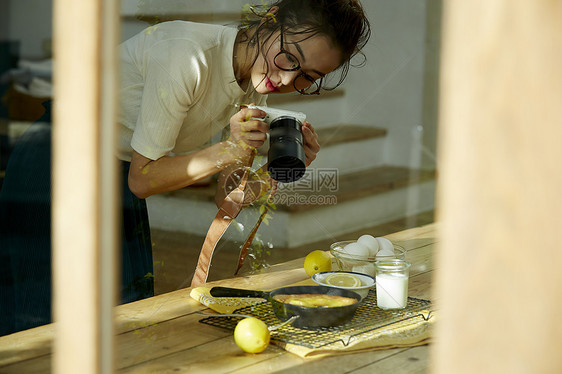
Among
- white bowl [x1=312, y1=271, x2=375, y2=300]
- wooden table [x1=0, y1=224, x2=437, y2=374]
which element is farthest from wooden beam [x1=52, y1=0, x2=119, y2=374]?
white bowl [x1=312, y1=271, x2=375, y2=300]

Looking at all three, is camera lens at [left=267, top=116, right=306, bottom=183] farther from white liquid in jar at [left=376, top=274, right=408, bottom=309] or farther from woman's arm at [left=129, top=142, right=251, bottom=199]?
white liquid in jar at [left=376, top=274, right=408, bottom=309]

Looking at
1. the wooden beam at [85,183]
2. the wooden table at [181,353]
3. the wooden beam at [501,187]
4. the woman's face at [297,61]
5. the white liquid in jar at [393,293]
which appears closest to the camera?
the wooden beam at [501,187]

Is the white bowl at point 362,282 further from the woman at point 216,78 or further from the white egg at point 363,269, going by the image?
the woman at point 216,78

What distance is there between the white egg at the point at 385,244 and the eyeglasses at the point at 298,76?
0.84 ft

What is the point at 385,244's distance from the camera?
3.46ft

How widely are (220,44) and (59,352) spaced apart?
22.4 inches

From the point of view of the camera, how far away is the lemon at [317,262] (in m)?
1.08

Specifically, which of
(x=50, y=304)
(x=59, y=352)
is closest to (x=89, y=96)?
(x=59, y=352)

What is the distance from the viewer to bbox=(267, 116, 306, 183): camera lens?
1059 mm

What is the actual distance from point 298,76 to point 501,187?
695 mm

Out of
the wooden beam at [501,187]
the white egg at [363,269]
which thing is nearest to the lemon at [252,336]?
Answer: the white egg at [363,269]

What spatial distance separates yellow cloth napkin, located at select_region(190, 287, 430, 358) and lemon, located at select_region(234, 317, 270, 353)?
26 millimetres

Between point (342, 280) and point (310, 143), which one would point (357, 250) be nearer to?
point (342, 280)

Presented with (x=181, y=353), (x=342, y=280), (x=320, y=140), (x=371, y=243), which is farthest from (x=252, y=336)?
(x=320, y=140)
